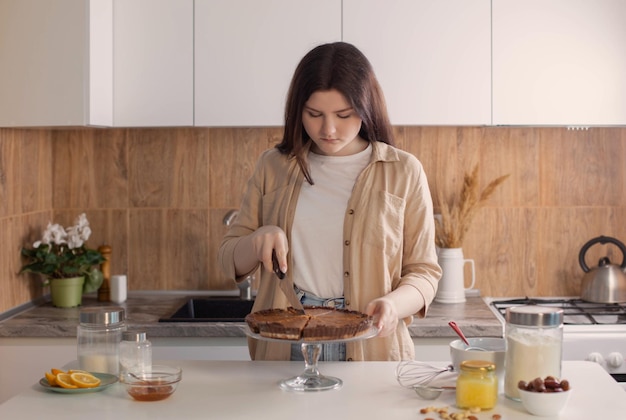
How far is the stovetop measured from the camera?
303 centimetres

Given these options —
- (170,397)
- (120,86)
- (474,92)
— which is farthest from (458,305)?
(170,397)

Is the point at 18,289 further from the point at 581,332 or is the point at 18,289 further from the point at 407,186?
the point at 581,332

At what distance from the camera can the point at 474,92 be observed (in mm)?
3092

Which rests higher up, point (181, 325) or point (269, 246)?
point (269, 246)

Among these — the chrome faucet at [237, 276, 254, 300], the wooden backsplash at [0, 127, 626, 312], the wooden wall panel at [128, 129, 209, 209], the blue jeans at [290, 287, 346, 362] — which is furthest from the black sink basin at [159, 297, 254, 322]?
the blue jeans at [290, 287, 346, 362]

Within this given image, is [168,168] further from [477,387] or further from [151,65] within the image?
[477,387]

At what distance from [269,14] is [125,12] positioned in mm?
511

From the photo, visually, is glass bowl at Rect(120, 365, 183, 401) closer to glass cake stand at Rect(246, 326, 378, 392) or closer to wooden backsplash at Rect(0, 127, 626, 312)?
glass cake stand at Rect(246, 326, 378, 392)

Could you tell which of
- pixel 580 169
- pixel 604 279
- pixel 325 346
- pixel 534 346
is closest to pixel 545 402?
pixel 534 346

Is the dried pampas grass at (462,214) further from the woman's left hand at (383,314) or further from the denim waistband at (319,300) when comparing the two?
the woman's left hand at (383,314)

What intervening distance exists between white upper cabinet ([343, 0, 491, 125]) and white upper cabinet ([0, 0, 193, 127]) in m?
0.62

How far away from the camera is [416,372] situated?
76.0 inches

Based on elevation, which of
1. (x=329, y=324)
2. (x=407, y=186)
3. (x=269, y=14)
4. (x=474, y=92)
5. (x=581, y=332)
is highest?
(x=269, y=14)

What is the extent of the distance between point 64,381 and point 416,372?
741mm
